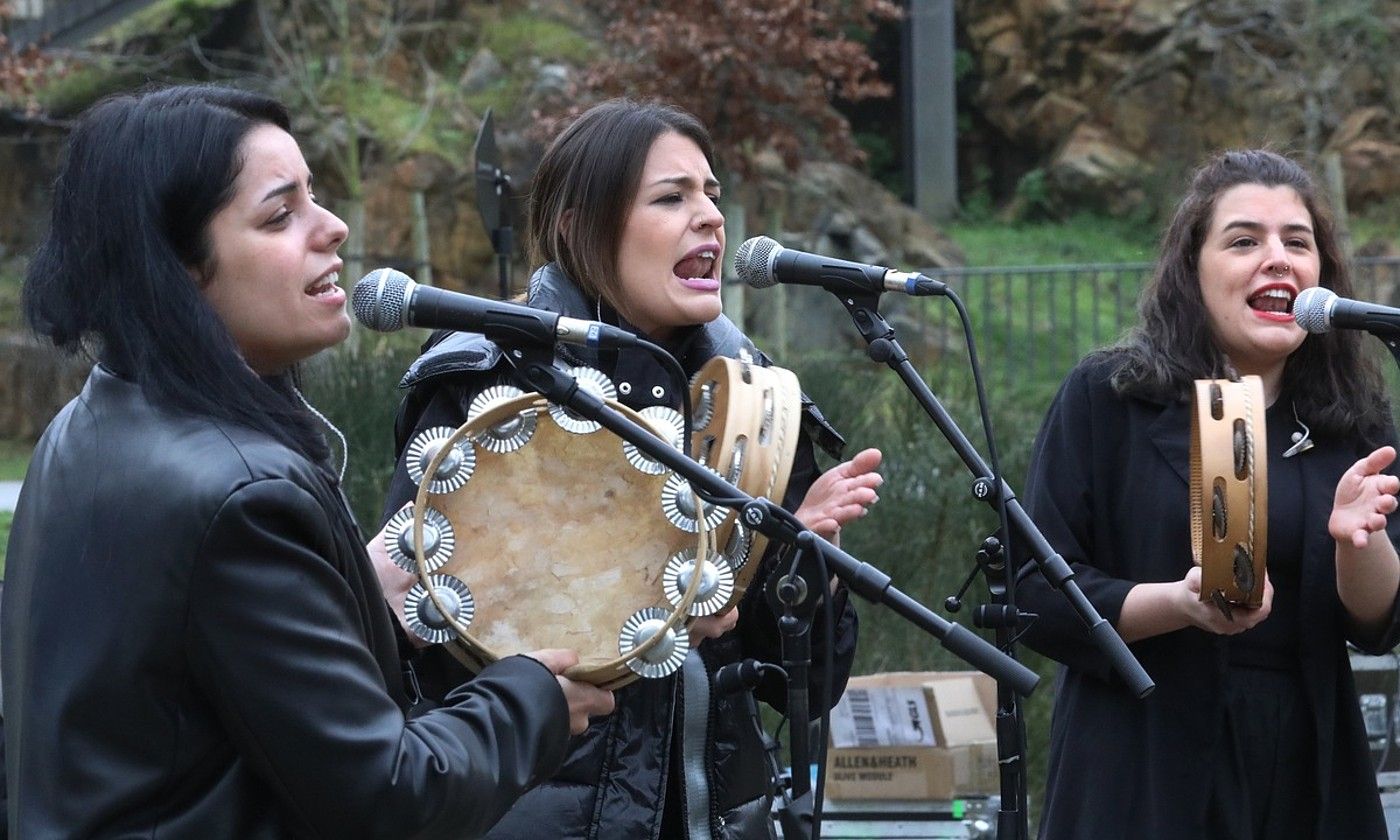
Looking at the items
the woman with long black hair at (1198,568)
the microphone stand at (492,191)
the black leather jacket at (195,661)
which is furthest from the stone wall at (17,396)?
the black leather jacket at (195,661)

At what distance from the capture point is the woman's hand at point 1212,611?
2.89 meters

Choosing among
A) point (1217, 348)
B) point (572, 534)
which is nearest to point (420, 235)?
point (1217, 348)

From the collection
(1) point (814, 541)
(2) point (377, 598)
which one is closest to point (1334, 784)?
(1) point (814, 541)

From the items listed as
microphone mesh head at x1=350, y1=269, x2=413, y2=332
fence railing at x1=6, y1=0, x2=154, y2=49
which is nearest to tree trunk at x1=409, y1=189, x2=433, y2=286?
fence railing at x1=6, y1=0, x2=154, y2=49

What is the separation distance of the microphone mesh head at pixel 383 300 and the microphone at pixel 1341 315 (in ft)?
5.35

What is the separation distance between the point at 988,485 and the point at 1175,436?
0.60m

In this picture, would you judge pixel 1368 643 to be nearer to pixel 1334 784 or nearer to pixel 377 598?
pixel 1334 784

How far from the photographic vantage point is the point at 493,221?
21.1 feet

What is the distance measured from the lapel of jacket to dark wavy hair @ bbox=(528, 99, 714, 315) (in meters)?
1.05

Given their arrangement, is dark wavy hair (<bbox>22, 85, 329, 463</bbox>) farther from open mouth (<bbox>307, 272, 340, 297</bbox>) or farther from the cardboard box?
the cardboard box

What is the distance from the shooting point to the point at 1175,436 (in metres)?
3.22

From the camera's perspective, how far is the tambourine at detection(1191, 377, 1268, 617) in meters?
2.80

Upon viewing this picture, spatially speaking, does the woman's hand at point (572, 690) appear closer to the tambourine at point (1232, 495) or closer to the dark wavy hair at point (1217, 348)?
the tambourine at point (1232, 495)

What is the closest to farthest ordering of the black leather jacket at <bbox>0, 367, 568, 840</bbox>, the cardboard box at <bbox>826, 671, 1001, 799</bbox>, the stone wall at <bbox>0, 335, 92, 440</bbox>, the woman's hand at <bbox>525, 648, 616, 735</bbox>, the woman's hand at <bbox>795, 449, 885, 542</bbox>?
the black leather jacket at <bbox>0, 367, 568, 840</bbox> < the woman's hand at <bbox>525, 648, 616, 735</bbox> < the woman's hand at <bbox>795, 449, 885, 542</bbox> < the cardboard box at <bbox>826, 671, 1001, 799</bbox> < the stone wall at <bbox>0, 335, 92, 440</bbox>
